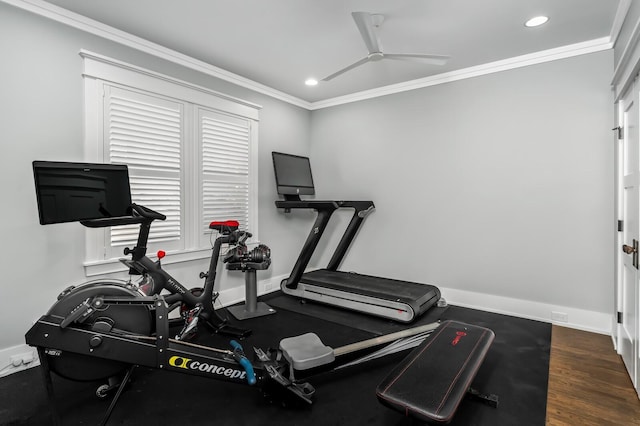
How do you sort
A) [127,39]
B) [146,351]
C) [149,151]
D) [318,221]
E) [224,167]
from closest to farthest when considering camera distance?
[146,351]
[127,39]
[149,151]
[224,167]
[318,221]

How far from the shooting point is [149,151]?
10.9 feet

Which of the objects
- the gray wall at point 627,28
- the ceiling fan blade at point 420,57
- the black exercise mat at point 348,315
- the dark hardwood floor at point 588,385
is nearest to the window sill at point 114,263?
the black exercise mat at point 348,315

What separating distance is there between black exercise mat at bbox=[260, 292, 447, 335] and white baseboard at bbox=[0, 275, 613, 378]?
33 centimetres

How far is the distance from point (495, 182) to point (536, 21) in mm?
1613

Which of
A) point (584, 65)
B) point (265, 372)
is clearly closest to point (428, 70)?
point (584, 65)

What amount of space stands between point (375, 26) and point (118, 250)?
3079 millimetres

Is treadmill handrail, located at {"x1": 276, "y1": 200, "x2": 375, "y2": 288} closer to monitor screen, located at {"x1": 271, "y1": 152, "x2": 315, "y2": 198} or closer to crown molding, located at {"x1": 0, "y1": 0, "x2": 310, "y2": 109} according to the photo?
monitor screen, located at {"x1": 271, "y1": 152, "x2": 315, "y2": 198}

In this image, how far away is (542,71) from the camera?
3.48 metres

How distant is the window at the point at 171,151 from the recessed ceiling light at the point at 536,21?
3.09m

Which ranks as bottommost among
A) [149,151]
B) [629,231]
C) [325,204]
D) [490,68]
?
[629,231]

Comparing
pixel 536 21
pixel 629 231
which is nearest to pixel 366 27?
pixel 536 21

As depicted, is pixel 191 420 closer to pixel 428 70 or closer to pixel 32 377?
pixel 32 377

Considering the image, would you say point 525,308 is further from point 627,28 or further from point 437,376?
point 627,28

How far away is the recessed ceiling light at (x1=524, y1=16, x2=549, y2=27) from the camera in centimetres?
278
